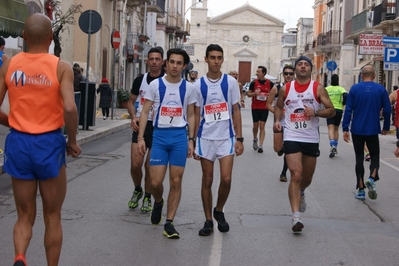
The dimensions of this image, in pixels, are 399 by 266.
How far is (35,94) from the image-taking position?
4703 millimetres

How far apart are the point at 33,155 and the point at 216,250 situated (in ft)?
7.82

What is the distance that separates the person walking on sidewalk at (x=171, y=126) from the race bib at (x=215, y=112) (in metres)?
0.16

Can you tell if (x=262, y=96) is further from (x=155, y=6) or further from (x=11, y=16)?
(x=155, y=6)

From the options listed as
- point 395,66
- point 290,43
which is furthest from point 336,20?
point 290,43

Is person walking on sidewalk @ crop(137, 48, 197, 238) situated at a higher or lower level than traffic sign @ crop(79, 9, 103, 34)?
lower

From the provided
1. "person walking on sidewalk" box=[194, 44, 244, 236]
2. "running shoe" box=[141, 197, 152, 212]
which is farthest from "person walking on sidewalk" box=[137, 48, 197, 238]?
"running shoe" box=[141, 197, 152, 212]

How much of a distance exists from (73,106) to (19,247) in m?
1.04

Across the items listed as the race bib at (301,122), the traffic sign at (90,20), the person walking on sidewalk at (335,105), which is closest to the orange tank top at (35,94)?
the race bib at (301,122)

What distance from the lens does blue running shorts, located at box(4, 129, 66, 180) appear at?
185 inches

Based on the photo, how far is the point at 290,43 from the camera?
12250 centimetres

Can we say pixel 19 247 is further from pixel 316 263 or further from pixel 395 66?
pixel 395 66

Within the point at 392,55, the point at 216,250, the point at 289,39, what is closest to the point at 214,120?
the point at 216,250

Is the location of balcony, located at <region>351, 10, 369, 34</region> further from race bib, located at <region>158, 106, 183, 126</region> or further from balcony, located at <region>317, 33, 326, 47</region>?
race bib, located at <region>158, 106, 183, 126</region>

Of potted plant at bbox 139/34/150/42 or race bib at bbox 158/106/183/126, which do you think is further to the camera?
potted plant at bbox 139/34/150/42
